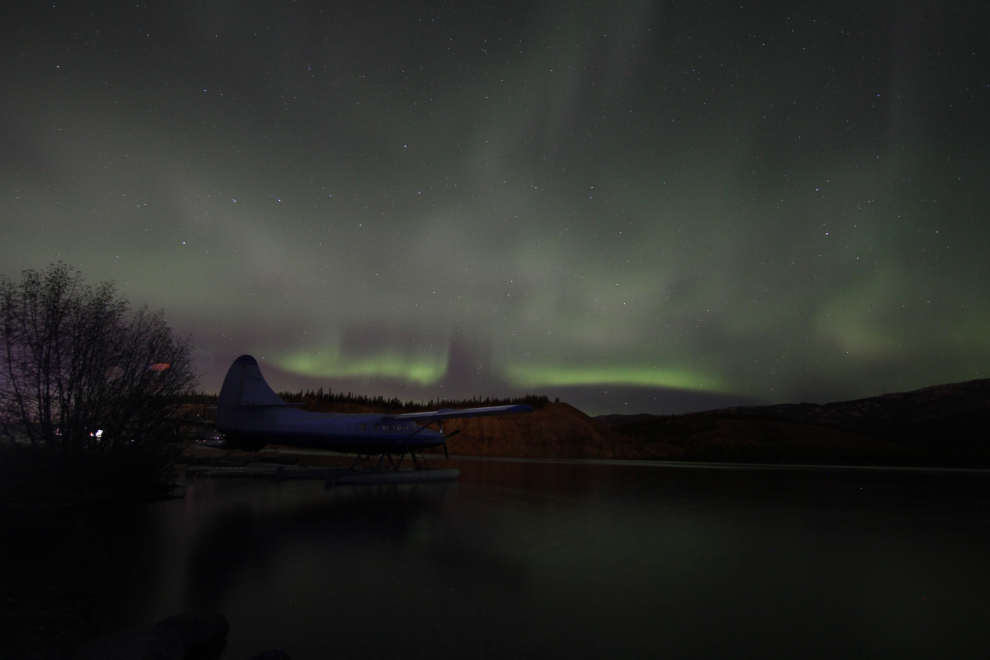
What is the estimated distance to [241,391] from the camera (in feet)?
62.5

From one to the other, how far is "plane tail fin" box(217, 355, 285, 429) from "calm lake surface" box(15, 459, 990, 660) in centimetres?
621

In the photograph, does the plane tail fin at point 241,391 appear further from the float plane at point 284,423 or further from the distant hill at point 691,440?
the distant hill at point 691,440

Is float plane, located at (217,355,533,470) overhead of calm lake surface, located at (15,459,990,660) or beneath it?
overhead

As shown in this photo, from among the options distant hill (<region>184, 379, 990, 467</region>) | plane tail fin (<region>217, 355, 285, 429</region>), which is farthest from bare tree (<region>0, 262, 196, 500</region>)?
distant hill (<region>184, 379, 990, 467</region>)

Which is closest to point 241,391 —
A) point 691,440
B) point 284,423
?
point 284,423

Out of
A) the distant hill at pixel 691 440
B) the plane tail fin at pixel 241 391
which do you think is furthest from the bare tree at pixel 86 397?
the distant hill at pixel 691 440

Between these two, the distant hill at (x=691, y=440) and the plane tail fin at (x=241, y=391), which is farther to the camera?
the distant hill at (x=691, y=440)

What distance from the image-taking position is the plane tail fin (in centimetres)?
1866

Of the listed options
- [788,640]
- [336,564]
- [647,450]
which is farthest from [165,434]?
[647,450]

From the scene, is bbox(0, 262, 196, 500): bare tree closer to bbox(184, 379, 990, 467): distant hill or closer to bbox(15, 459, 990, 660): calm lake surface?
bbox(15, 459, 990, 660): calm lake surface

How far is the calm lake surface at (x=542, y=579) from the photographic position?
460 centimetres

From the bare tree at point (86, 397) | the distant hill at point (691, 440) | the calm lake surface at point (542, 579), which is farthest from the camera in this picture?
the distant hill at point (691, 440)

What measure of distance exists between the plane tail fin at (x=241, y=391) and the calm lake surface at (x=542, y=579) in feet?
20.4

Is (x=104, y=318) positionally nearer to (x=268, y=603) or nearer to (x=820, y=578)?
(x=268, y=603)
